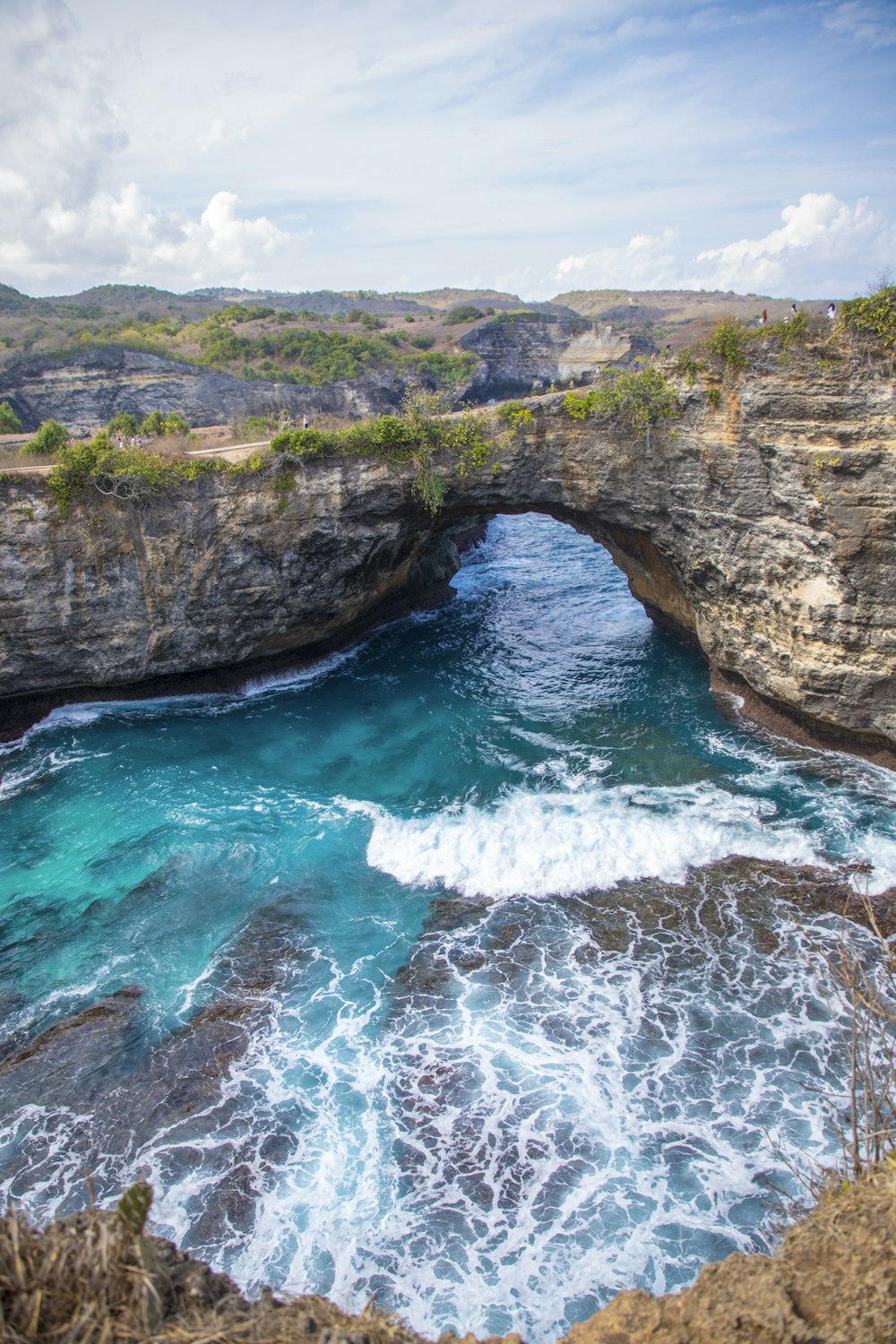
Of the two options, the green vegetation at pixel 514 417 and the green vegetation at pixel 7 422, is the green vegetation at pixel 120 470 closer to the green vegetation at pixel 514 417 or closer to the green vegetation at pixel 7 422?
the green vegetation at pixel 514 417

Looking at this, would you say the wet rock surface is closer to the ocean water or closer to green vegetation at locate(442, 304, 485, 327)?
the ocean water

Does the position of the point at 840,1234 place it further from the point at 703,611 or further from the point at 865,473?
the point at 703,611

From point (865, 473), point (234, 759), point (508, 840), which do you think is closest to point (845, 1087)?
point (508, 840)

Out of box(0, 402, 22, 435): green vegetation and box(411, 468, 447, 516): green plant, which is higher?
box(0, 402, 22, 435): green vegetation

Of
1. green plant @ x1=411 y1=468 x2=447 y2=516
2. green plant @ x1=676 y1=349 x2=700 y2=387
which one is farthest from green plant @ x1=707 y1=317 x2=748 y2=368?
green plant @ x1=411 y1=468 x2=447 y2=516

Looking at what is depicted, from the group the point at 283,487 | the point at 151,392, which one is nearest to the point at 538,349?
the point at 151,392

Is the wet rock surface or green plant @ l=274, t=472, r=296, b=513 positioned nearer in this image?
the wet rock surface

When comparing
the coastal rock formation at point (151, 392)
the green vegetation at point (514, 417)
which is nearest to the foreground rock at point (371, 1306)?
the green vegetation at point (514, 417)
